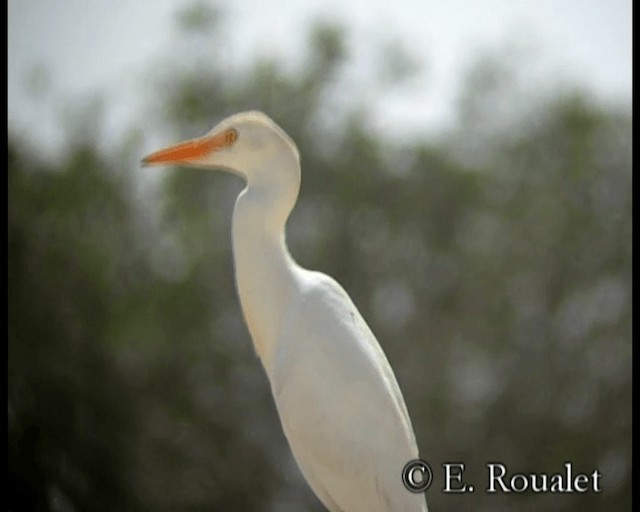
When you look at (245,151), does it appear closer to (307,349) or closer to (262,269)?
(262,269)

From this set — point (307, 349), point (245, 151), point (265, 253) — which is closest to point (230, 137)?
point (245, 151)

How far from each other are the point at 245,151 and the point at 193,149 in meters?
0.10

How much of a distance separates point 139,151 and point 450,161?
200 centimetres

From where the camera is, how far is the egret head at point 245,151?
182 centimetres

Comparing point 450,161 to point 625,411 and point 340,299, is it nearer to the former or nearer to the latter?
point 625,411

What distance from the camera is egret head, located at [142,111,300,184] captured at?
5.98 ft

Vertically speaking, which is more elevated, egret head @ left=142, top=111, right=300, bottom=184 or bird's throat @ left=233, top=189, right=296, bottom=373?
egret head @ left=142, top=111, right=300, bottom=184

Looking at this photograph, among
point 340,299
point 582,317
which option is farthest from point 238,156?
point 582,317

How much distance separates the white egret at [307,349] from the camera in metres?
1.78

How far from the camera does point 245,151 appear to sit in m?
1.83

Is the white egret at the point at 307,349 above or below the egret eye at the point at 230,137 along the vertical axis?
below

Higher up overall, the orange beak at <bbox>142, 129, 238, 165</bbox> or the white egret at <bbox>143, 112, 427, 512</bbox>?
the orange beak at <bbox>142, 129, 238, 165</bbox>

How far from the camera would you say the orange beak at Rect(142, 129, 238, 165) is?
184cm

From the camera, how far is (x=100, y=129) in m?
6.28
